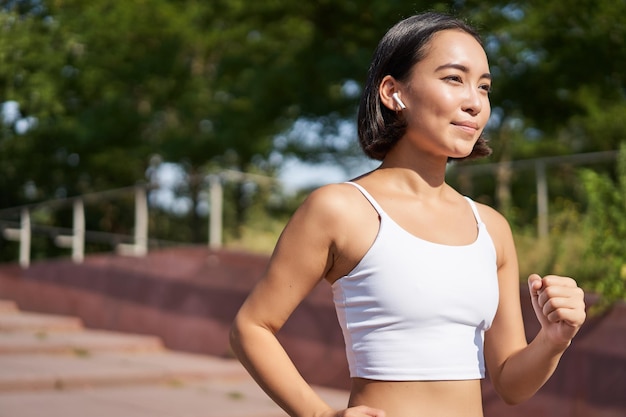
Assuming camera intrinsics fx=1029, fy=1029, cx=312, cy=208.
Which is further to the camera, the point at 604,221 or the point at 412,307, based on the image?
the point at 604,221

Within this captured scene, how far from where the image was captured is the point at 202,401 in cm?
779

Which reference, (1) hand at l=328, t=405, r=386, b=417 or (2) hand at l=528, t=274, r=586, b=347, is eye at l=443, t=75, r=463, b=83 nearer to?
(2) hand at l=528, t=274, r=586, b=347

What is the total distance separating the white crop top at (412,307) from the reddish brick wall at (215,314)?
4.21 m

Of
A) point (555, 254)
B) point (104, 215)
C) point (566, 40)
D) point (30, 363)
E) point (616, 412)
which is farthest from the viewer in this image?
point (104, 215)

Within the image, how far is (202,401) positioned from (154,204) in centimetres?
1962

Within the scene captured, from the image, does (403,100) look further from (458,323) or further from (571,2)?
(571,2)

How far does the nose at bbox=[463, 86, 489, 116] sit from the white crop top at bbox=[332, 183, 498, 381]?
27 centimetres

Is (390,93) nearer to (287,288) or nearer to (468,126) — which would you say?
(468,126)

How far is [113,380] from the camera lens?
331 inches

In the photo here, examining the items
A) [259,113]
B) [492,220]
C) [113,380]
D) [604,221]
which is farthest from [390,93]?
[259,113]

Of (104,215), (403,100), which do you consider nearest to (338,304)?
(403,100)

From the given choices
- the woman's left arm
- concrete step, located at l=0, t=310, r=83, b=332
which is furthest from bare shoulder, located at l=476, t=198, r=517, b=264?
concrete step, located at l=0, t=310, r=83, b=332

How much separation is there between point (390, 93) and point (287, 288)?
0.46 meters

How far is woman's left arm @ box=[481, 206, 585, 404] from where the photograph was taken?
76.4 inches
